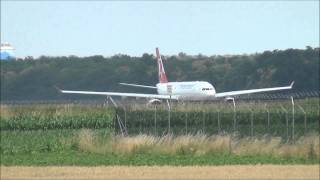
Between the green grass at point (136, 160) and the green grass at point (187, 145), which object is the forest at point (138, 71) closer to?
the green grass at point (187, 145)

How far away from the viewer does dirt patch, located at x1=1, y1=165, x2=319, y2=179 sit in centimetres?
2156

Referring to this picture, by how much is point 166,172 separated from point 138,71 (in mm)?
120003

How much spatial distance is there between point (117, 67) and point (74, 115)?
8850 cm

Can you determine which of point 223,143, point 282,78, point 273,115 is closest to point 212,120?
point 273,115

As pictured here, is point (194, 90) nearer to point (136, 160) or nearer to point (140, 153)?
point (140, 153)

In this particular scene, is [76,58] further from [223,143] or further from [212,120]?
[223,143]

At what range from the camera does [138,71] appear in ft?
468

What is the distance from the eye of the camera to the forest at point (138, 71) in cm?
12141

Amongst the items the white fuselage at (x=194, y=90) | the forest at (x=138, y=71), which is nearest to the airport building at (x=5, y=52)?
the forest at (x=138, y=71)

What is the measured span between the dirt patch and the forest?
93.3 m

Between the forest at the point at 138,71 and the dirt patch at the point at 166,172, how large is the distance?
93253 millimetres

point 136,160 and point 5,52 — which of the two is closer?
point 136,160

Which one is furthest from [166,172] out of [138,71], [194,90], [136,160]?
[138,71]

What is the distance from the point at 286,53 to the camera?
→ 120 m
